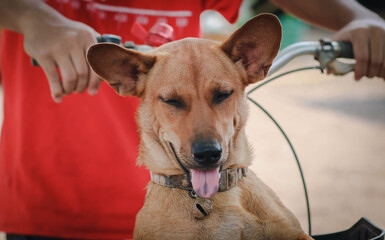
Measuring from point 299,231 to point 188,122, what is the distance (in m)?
0.60

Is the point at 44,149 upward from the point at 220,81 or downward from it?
downward

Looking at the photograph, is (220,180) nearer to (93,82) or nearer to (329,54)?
(93,82)

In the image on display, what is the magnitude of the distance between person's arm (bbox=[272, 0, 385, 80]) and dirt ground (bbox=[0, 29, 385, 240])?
49.6 inches

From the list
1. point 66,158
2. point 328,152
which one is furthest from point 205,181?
point 328,152

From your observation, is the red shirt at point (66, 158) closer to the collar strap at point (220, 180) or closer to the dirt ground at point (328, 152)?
the collar strap at point (220, 180)

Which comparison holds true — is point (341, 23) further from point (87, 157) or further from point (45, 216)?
point (45, 216)

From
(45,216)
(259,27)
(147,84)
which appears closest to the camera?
(259,27)

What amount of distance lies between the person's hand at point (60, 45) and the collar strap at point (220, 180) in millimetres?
527

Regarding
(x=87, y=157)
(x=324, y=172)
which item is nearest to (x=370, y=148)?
(x=324, y=172)

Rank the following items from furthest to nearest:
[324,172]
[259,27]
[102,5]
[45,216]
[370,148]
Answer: [370,148]
[324,172]
[45,216]
[102,5]
[259,27]

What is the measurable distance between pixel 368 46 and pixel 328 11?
50cm

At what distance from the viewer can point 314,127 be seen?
338 inches

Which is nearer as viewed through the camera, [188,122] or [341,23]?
[188,122]

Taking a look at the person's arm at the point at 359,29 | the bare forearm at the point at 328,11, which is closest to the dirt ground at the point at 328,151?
the bare forearm at the point at 328,11
